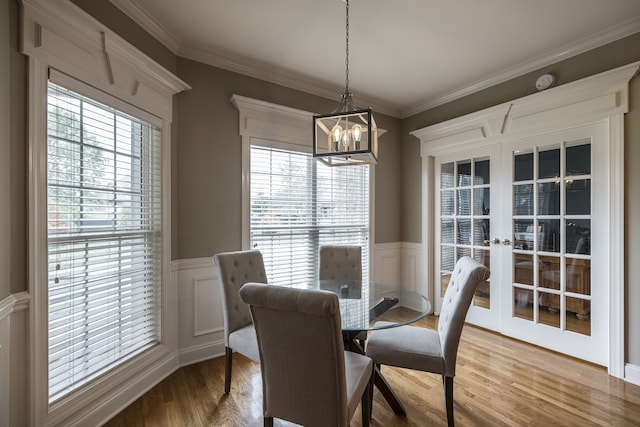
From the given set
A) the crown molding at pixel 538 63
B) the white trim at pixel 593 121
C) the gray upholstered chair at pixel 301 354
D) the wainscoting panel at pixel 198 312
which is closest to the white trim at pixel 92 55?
the wainscoting panel at pixel 198 312

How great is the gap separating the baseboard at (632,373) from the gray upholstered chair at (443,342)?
5.27ft

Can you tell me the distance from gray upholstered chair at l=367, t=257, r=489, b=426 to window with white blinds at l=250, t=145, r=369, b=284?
1397mm

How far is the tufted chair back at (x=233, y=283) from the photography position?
7.20 feet

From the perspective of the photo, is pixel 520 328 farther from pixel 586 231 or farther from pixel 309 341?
pixel 309 341

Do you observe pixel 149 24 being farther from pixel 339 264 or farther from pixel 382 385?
pixel 382 385

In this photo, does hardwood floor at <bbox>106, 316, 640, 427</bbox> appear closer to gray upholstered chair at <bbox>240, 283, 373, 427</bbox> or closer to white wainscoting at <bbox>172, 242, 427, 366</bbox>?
white wainscoting at <bbox>172, 242, 427, 366</bbox>

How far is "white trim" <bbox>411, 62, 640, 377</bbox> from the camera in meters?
2.36

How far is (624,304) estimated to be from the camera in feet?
7.71

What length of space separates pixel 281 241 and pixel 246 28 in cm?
188

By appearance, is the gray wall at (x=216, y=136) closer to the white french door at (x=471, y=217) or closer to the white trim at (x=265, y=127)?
the white trim at (x=265, y=127)

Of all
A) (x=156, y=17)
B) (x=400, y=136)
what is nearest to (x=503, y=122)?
(x=400, y=136)

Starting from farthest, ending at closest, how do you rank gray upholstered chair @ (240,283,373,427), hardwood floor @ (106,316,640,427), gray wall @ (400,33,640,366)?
gray wall @ (400,33,640,366) < hardwood floor @ (106,316,640,427) < gray upholstered chair @ (240,283,373,427)

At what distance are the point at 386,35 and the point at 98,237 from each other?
2.52 metres

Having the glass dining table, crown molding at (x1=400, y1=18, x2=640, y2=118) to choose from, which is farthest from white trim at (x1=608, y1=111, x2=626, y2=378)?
the glass dining table
